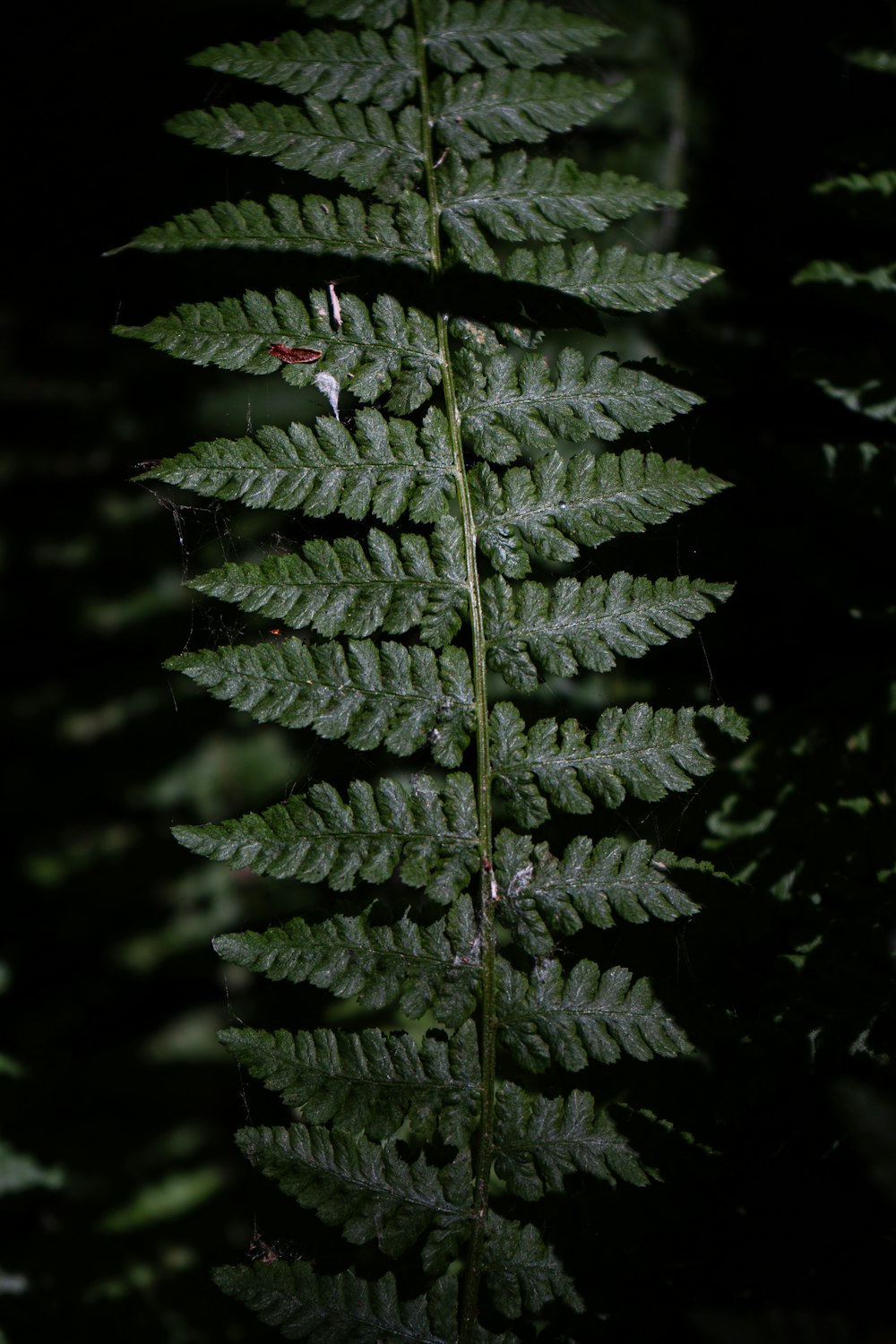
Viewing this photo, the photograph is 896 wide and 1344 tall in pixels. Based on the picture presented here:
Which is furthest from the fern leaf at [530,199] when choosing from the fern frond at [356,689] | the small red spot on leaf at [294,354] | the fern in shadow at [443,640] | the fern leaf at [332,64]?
the fern frond at [356,689]

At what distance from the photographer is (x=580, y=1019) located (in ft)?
3.92

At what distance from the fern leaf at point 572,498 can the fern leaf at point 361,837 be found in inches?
13.8

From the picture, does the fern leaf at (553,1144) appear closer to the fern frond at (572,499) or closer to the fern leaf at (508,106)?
the fern frond at (572,499)

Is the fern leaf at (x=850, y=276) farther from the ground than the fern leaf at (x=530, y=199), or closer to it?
closer to it

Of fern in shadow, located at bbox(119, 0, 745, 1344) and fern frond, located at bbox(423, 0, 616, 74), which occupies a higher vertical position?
fern frond, located at bbox(423, 0, 616, 74)

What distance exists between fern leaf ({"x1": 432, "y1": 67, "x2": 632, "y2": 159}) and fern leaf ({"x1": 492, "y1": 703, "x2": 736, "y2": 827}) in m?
0.88

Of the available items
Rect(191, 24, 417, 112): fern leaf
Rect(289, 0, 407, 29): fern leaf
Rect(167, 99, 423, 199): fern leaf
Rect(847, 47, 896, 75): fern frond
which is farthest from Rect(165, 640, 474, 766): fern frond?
Rect(847, 47, 896, 75): fern frond

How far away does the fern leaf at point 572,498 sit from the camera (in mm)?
1283

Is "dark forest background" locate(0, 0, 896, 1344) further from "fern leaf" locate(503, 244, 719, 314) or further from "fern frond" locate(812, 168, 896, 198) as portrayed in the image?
"fern leaf" locate(503, 244, 719, 314)

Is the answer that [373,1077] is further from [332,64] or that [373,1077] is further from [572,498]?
[332,64]

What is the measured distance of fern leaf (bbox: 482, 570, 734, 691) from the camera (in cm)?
126

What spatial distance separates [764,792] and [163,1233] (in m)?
1.96

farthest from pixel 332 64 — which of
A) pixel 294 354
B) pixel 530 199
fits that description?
pixel 294 354

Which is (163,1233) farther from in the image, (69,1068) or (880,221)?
(880,221)
